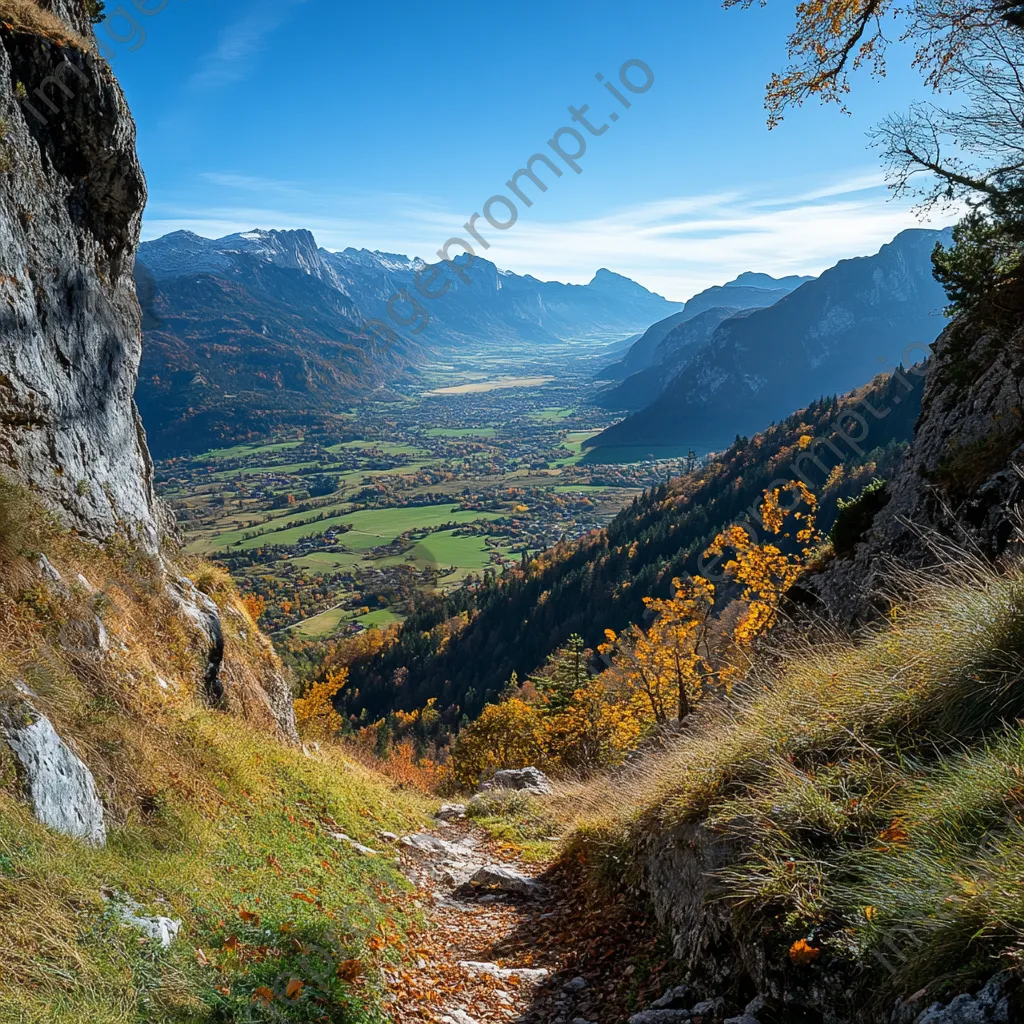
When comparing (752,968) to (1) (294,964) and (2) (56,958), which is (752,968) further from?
(2) (56,958)

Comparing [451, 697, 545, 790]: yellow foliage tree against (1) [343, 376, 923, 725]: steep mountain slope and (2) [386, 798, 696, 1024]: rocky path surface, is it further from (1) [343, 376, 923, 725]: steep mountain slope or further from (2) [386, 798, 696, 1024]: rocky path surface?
(1) [343, 376, 923, 725]: steep mountain slope

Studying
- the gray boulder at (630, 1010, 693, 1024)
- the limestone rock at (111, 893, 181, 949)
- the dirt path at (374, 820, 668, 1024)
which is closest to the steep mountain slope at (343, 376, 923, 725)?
the dirt path at (374, 820, 668, 1024)

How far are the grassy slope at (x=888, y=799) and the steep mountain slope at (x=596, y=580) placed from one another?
305ft

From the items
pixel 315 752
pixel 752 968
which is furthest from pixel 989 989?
pixel 315 752

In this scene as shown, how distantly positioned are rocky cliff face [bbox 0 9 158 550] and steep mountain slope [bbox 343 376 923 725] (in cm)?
8601

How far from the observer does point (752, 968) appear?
4.61 metres

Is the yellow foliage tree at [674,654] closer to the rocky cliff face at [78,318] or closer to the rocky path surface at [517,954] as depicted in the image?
the rocky path surface at [517,954]

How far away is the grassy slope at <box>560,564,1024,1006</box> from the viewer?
3436 millimetres

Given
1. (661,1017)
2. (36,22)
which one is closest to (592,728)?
(661,1017)

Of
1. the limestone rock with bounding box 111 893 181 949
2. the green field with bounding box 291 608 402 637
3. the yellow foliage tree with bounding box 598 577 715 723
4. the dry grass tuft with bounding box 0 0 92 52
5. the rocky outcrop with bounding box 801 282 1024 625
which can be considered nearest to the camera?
the limestone rock with bounding box 111 893 181 949

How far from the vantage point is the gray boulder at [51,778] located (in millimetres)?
5199

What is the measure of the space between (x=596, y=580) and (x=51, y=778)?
395 ft

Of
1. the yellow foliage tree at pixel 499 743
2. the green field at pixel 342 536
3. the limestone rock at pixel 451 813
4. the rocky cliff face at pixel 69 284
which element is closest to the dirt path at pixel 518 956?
the limestone rock at pixel 451 813

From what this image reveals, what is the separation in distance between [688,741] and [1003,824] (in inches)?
177
